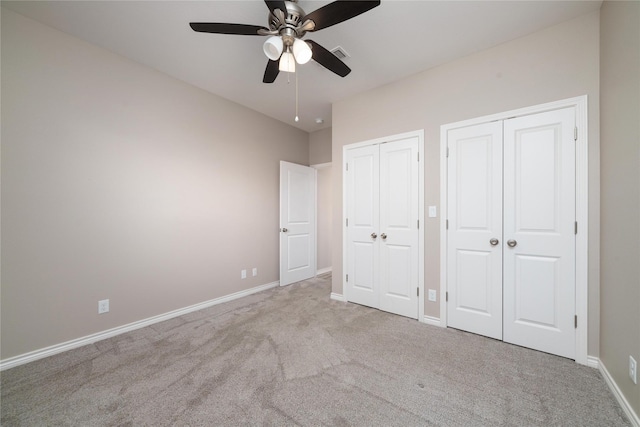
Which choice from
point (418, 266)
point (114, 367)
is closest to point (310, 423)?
point (114, 367)

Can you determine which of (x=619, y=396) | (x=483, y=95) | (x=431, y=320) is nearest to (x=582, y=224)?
(x=619, y=396)

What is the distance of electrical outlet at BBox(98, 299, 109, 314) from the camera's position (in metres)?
2.36

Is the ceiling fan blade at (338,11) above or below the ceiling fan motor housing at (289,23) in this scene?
below

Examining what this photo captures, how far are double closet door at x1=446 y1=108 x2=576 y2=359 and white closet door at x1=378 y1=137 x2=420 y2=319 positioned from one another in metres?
0.36

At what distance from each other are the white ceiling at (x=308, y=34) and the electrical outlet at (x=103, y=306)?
2.42m

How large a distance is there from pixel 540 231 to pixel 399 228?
1.23 metres

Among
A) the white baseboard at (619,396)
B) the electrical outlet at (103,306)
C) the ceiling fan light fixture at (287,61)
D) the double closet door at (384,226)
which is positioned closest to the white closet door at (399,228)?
the double closet door at (384,226)

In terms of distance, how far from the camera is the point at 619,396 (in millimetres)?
1520

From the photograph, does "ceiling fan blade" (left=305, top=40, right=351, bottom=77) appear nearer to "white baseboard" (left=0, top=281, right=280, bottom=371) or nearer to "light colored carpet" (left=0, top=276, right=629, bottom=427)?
"light colored carpet" (left=0, top=276, right=629, bottom=427)

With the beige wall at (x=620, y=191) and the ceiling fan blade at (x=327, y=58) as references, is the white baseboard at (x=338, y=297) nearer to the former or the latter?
the beige wall at (x=620, y=191)

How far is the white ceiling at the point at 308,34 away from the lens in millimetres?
1909

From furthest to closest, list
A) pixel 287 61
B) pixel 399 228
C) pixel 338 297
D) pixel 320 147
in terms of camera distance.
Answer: pixel 320 147, pixel 338 297, pixel 399 228, pixel 287 61

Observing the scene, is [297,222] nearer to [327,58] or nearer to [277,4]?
[327,58]

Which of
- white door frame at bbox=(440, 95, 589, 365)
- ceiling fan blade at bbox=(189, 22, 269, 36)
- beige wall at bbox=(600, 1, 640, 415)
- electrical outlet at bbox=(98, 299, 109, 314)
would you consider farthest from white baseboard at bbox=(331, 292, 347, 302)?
ceiling fan blade at bbox=(189, 22, 269, 36)
